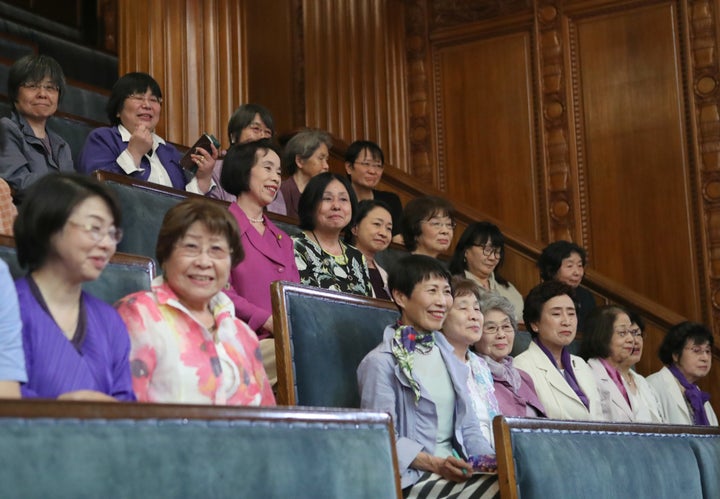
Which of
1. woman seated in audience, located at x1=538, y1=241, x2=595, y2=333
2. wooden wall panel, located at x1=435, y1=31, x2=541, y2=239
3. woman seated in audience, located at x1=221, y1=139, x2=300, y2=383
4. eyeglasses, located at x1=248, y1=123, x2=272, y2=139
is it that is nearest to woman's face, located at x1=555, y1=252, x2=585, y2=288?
woman seated in audience, located at x1=538, y1=241, x2=595, y2=333

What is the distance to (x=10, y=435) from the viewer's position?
0.77m

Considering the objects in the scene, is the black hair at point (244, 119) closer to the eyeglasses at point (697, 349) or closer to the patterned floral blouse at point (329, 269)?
the patterned floral blouse at point (329, 269)

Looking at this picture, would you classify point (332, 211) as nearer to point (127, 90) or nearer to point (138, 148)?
point (138, 148)

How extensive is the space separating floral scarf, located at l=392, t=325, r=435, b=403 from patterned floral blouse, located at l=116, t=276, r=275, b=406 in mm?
426

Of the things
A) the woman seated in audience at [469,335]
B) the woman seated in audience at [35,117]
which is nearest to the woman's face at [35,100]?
the woman seated in audience at [35,117]

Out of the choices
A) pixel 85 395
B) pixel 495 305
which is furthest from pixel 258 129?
pixel 85 395

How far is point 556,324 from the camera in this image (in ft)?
9.01

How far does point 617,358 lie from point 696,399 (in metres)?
0.39

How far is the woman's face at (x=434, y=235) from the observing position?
3141 mm

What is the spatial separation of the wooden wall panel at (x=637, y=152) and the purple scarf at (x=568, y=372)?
1.69 metres

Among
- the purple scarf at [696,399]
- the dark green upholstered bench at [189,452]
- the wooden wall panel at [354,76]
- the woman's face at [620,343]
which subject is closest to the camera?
the dark green upholstered bench at [189,452]

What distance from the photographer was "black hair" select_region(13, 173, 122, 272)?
4.04ft

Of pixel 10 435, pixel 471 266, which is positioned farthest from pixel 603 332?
pixel 10 435

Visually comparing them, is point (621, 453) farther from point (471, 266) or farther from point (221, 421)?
point (471, 266)
